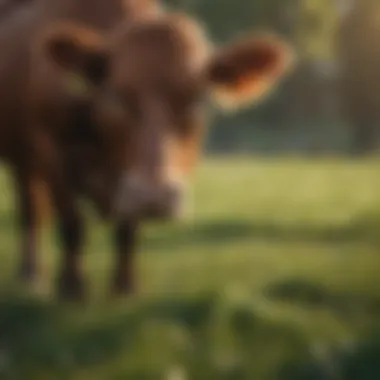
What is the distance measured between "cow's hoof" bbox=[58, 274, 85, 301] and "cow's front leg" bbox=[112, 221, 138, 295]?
3 centimetres

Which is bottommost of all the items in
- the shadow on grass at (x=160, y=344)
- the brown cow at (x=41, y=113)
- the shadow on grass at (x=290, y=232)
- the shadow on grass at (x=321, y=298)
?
the shadow on grass at (x=160, y=344)

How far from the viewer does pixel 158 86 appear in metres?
1.07

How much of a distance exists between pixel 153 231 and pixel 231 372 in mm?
164

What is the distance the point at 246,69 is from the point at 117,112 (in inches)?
5.5

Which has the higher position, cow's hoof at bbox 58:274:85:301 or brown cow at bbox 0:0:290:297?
brown cow at bbox 0:0:290:297

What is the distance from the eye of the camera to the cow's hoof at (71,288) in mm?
→ 1096

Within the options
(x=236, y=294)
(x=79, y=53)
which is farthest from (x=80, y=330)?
(x=79, y=53)

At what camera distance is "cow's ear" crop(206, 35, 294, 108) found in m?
1.08

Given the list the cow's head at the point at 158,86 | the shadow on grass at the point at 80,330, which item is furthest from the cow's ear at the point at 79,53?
the shadow on grass at the point at 80,330

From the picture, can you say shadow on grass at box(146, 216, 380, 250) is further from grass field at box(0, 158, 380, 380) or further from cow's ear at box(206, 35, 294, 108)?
cow's ear at box(206, 35, 294, 108)

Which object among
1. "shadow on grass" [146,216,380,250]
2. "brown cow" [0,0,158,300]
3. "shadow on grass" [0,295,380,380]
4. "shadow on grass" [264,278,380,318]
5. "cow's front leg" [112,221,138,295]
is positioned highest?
"brown cow" [0,0,158,300]

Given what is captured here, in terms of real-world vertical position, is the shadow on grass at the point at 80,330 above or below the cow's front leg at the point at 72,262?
below

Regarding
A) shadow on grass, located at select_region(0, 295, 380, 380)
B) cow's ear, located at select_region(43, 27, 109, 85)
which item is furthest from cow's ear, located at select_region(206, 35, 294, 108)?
shadow on grass, located at select_region(0, 295, 380, 380)

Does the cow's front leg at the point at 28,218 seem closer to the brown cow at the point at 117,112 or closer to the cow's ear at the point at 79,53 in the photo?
the brown cow at the point at 117,112
